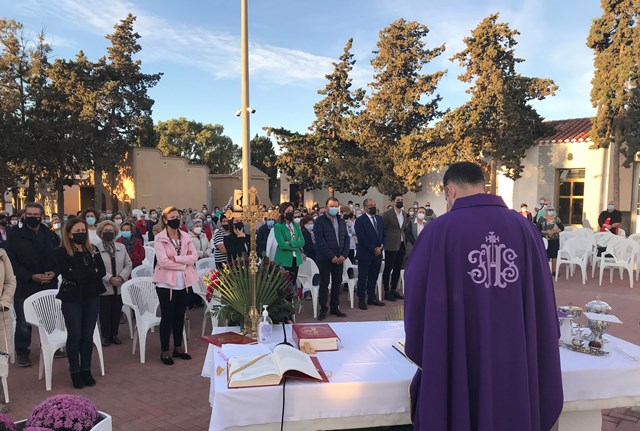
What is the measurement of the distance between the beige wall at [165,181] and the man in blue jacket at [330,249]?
71.6 feet

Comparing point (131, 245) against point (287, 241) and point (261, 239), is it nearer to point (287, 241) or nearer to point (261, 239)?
point (261, 239)

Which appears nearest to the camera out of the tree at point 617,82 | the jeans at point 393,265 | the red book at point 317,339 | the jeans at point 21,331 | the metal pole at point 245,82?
the red book at point 317,339

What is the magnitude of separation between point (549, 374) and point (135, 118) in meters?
27.7

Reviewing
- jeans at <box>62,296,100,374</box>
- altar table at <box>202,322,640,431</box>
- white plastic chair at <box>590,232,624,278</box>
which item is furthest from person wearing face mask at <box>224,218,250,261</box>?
white plastic chair at <box>590,232,624,278</box>

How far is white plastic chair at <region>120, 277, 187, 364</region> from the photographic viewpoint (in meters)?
5.55

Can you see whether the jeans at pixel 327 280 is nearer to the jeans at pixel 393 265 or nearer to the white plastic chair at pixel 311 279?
the white plastic chair at pixel 311 279

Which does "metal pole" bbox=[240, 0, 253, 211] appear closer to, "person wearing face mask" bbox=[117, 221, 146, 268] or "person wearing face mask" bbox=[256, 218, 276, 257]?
"person wearing face mask" bbox=[256, 218, 276, 257]

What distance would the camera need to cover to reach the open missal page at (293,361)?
91.8 inches

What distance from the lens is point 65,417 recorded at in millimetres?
2645

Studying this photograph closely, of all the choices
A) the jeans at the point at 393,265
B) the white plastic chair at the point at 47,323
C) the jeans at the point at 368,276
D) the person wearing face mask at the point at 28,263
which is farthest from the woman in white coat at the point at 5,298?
the jeans at the point at 393,265

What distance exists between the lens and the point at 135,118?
2625 cm

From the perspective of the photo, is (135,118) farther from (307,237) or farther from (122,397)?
(122,397)

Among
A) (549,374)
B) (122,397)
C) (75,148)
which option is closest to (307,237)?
(122,397)

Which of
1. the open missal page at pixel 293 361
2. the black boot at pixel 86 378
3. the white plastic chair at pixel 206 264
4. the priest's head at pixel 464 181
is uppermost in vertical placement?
the priest's head at pixel 464 181
